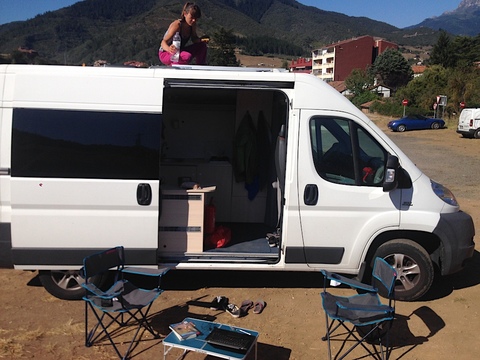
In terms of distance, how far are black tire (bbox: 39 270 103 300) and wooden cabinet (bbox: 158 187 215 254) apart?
83 centimetres

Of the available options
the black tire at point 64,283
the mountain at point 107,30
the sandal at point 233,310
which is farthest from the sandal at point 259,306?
the mountain at point 107,30

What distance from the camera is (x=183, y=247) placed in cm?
518

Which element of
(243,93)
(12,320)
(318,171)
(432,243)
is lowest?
(12,320)

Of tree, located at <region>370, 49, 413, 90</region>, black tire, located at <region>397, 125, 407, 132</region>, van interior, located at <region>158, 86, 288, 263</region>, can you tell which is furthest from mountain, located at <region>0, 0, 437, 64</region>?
van interior, located at <region>158, 86, 288, 263</region>

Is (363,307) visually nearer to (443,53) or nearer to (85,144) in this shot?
(85,144)

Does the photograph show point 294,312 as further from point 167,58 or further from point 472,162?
point 472,162

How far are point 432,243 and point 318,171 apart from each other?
1.59m

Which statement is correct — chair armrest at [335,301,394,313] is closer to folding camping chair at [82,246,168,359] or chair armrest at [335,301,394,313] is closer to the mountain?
folding camping chair at [82,246,168,359]

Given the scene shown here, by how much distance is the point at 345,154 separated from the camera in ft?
16.0

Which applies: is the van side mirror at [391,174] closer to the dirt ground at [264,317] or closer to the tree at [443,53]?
the dirt ground at [264,317]

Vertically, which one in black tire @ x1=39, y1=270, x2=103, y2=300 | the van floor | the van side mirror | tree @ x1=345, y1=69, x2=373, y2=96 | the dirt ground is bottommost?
the dirt ground

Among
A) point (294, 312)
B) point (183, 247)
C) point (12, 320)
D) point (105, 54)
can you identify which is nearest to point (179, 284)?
point (183, 247)

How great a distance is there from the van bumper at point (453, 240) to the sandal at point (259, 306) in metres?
1.98

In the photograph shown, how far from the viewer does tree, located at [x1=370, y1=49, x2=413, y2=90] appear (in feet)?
248
